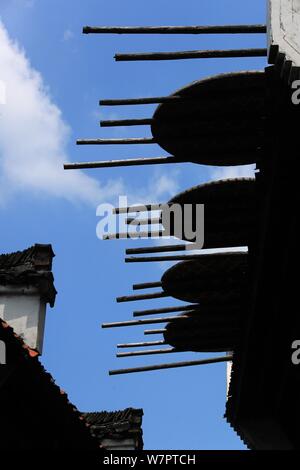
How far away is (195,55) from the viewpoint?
7.14 m

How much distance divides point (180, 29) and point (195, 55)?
0.27 meters

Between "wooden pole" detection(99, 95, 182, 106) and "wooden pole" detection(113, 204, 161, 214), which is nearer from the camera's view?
"wooden pole" detection(99, 95, 182, 106)

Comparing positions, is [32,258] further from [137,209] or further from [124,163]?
[124,163]

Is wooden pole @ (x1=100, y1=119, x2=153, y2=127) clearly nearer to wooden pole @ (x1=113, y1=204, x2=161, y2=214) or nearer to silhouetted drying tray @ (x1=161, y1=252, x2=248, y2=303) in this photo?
wooden pole @ (x1=113, y1=204, x2=161, y2=214)

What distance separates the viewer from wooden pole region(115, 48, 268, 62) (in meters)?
7.00

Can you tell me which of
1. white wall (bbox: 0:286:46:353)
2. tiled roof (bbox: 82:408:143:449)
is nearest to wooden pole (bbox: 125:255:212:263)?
white wall (bbox: 0:286:46:353)

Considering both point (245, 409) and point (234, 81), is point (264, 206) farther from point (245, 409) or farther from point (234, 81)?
point (245, 409)

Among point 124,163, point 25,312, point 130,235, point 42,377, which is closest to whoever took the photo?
point 124,163

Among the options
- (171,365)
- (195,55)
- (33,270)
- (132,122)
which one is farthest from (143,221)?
(33,270)

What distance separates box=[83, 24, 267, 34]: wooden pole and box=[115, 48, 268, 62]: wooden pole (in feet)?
0.64
